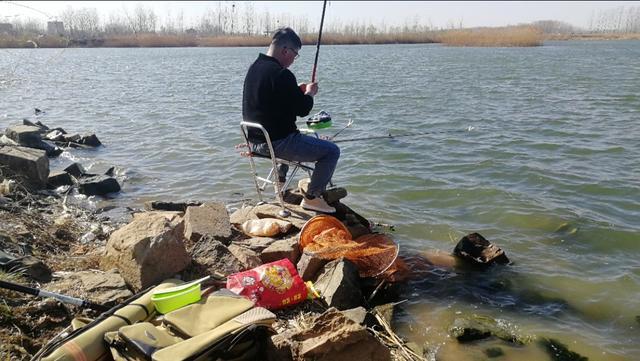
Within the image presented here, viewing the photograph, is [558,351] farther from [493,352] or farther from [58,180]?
[58,180]

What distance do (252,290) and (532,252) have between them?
12.2 feet

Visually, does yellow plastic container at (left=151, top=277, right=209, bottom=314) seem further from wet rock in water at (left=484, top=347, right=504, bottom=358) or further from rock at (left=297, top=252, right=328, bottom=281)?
wet rock in water at (left=484, top=347, right=504, bottom=358)

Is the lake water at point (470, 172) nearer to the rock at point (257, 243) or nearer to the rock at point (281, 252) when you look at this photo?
the rock at point (281, 252)

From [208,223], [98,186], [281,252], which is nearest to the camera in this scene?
[281,252]

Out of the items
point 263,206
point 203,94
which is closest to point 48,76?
point 203,94

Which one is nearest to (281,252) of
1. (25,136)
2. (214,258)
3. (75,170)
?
(214,258)

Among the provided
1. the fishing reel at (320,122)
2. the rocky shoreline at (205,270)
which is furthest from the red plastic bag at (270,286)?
the fishing reel at (320,122)

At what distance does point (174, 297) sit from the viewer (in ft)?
10.9

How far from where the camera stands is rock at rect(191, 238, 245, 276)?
4363 mm

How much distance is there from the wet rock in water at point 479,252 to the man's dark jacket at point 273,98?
226cm

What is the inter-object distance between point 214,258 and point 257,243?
748mm

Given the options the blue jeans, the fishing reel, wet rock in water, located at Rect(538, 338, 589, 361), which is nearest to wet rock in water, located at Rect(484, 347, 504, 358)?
wet rock in water, located at Rect(538, 338, 589, 361)

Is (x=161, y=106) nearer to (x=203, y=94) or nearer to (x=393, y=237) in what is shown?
(x=203, y=94)

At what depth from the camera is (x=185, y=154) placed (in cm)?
1140
